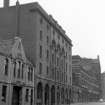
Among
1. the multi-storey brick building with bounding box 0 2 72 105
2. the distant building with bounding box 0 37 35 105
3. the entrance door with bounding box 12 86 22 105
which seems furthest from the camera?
the multi-storey brick building with bounding box 0 2 72 105

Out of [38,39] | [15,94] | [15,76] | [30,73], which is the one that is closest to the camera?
[15,76]

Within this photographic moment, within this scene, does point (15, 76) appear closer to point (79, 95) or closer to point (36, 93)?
point (36, 93)

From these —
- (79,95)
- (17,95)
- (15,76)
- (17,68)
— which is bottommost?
(79,95)

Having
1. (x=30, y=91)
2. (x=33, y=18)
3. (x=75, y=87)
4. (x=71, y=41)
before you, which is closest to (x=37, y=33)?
(x=33, y=18)

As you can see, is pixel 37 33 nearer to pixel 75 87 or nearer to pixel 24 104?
pixel 24 104

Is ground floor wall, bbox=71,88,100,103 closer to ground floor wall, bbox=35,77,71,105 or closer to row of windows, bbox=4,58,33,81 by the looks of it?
ground floor wall, bbox=35,77,71,105

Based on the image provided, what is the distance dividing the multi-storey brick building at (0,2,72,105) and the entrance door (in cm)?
574

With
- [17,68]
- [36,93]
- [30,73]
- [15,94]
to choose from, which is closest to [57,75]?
[36,93]

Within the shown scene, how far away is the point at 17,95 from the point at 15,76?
3.74m

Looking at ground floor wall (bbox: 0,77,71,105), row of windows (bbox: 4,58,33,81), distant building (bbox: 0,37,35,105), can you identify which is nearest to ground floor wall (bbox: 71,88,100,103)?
ground floor wall (bbox: 0,77,71,105)

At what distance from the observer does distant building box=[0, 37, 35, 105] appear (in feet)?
125

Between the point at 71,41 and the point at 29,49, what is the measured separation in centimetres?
3253

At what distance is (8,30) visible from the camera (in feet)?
172

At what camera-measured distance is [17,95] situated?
141ft
